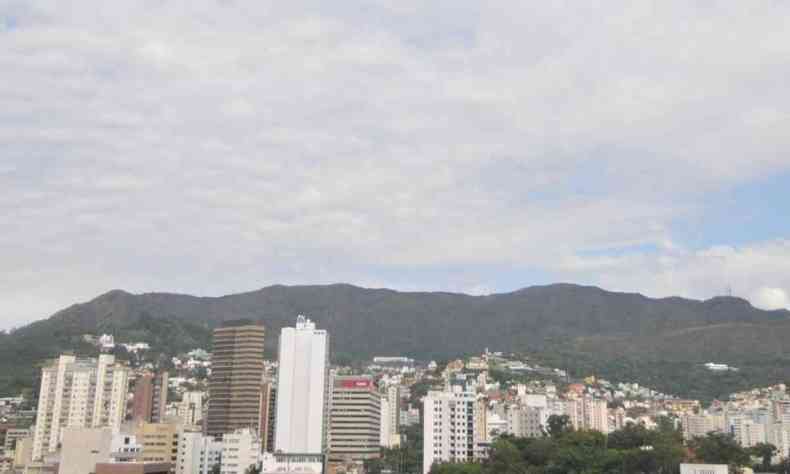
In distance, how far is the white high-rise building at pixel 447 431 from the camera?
60.1m

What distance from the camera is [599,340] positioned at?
16400 centimetres

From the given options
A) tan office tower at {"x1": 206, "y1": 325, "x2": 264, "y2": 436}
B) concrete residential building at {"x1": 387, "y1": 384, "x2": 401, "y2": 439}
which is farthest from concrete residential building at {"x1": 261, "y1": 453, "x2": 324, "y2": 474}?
concrete residential building at {"x1": 387, "y1": 384, "x2": 401, "y2": 439}

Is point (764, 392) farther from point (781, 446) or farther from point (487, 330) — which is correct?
point (487, 330)

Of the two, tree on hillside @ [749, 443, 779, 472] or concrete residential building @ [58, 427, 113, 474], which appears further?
tree on hillside @ [749, 443, 779, 472]

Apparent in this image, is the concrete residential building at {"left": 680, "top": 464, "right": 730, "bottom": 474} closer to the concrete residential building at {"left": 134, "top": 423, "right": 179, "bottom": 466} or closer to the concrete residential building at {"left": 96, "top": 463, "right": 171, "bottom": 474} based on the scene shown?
the concrete residential building at {"left": 96, "top": 463, "right": 171, "bottom": 474}

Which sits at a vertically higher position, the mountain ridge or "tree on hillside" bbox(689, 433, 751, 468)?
the mountain ridge

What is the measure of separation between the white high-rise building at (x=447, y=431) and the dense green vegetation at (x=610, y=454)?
7.57 metres

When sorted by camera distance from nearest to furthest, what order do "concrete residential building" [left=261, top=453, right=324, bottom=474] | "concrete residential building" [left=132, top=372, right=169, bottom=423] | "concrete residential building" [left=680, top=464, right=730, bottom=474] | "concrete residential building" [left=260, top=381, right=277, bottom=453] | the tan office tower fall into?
1. "concrete residential building" [left=680, top=464, right=730, bottom=474]
2. "concrete residential building" [left=261, top=453, right=324, bottom=474]
3. "concrete residential building" [left=260, top=381, right=277, bottom=453]
4. "concrete residential building" [left=132, top=372, right=169, bottom=423]
5. the tan office tower

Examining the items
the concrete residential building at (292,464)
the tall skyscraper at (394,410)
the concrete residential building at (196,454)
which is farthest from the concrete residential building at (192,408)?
the concrete residential building at (292,464)

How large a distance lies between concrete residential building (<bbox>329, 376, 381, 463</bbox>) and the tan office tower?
9.67 meters

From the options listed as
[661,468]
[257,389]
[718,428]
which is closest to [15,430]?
[257,389]

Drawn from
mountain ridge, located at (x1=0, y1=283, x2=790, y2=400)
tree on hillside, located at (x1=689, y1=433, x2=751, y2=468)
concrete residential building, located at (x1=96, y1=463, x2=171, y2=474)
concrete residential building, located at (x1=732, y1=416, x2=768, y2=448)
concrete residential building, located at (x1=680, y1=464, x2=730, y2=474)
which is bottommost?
concrete residential building, located at (x1=96, y1=463, x2=171, y2=474)

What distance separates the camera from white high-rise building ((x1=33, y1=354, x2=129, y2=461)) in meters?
69.7

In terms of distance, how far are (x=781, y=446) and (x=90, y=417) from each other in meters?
60.0
